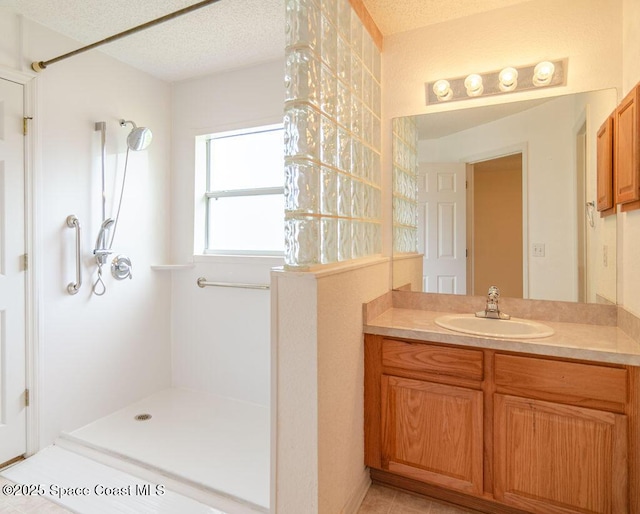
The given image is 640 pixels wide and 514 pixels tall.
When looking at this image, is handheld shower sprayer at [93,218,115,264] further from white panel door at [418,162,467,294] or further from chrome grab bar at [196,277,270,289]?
white panel door at [418,162,467,294]

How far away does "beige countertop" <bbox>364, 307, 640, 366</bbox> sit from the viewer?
1394mm

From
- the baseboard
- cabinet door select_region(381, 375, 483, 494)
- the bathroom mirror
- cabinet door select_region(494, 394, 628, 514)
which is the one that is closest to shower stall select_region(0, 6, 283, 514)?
the baseboard

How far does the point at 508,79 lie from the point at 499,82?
4 centimetres

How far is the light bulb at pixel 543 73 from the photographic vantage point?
1.81 meters

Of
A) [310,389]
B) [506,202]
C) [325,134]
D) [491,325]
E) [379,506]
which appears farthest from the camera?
[506,202]

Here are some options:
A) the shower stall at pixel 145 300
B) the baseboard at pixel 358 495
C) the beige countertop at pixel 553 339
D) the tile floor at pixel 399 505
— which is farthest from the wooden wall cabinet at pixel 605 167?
the shower stall at pixel 145 300

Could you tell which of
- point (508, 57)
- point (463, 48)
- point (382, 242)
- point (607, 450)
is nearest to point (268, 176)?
point (382, 242)

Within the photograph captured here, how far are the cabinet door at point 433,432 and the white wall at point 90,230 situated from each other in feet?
6.16

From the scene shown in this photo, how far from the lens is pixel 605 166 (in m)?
1.67

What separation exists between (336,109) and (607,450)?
1.68 meters

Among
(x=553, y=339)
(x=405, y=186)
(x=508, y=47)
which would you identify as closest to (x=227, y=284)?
(x=405, y=186)

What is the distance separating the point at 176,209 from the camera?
2965 mm

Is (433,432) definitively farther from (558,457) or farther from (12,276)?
(12,276)

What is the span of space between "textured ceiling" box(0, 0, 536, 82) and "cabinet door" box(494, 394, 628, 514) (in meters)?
1.90
